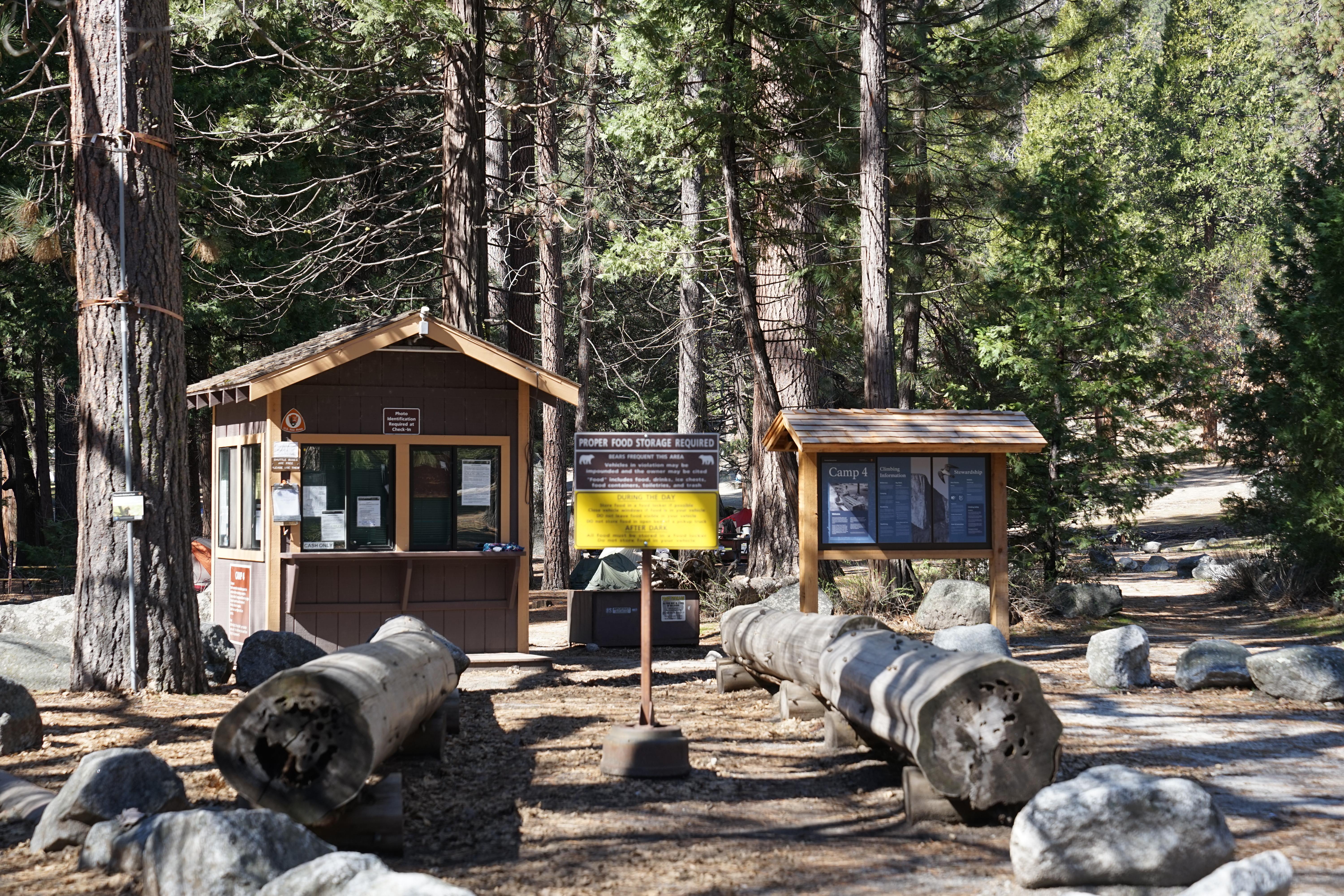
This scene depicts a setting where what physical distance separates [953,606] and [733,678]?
4.79 meters

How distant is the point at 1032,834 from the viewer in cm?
563

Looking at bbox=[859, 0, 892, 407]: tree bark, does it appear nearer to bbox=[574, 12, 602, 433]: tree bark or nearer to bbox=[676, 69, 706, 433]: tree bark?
bbox=[574, 12, 602, 433]: tree bark

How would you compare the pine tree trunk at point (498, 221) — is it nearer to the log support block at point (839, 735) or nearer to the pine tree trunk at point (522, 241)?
the pine tree trunk at point (522, 241)

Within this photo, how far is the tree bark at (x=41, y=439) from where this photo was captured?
26203 mm

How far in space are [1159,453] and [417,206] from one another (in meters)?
14.7

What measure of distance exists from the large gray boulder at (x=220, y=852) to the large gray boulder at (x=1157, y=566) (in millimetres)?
24254

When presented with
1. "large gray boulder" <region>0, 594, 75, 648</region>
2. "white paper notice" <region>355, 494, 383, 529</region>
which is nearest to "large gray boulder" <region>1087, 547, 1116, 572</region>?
"white paper notice" <region>355, 494, 383, 529</region>

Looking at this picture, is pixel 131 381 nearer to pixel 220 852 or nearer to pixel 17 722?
pixel 17 722

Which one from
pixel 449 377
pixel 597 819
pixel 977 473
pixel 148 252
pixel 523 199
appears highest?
pixel 523 199

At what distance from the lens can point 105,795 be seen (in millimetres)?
5996

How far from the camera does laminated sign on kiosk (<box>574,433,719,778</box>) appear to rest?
328 inches

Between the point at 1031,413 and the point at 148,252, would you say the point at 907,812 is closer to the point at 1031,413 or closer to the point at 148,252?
the point at 148,252

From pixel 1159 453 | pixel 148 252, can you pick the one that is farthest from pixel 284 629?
pixel 1159 453

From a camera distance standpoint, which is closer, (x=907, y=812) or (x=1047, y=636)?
(x=907, y=812)
